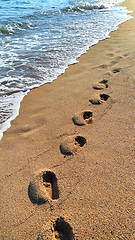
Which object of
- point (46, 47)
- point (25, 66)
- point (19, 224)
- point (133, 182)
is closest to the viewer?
point (19, 224)

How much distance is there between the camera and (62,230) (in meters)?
1.18

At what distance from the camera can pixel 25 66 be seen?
11.9 ft

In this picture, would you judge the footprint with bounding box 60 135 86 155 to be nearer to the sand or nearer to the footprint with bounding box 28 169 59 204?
the sand

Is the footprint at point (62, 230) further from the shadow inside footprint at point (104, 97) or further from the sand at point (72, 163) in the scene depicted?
the shadow inside footprint at point (104, 97)

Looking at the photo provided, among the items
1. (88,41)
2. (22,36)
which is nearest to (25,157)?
(88,41)

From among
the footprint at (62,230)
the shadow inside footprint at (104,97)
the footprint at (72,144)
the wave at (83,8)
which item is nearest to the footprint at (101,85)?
the shadow inside footprint at (104,97)

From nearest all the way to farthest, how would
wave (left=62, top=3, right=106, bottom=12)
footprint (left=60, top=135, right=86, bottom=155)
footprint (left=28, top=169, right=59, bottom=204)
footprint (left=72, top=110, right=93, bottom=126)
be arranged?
footprint (left=28, top=169, right=59, bottom=204), footprint (left=60, top=135, right=86, bottom=155), footprint (left=72, top=110, right=93, bottom=126), wave (left=62, top=3, right=106, bottom=12)

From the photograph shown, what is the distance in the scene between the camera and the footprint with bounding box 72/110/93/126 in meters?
2.06

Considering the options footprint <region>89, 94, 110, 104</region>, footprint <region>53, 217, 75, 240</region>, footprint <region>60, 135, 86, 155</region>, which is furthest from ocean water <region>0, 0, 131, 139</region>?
footprint <region>53, 217, 75, 240</region>

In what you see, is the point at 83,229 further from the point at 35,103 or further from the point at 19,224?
the point at 35,103

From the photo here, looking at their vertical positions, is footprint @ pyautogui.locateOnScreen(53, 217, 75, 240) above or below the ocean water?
below

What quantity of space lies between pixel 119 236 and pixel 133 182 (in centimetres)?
43

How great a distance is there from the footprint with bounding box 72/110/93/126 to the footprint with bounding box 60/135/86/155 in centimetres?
25

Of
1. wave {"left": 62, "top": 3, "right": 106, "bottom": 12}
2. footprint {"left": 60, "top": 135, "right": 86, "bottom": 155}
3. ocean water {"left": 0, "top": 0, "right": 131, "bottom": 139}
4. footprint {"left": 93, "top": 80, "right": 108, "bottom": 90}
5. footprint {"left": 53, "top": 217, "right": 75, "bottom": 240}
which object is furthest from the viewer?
wave {"left": 62, "top": 3, "right": 106, "bottom": 12}
